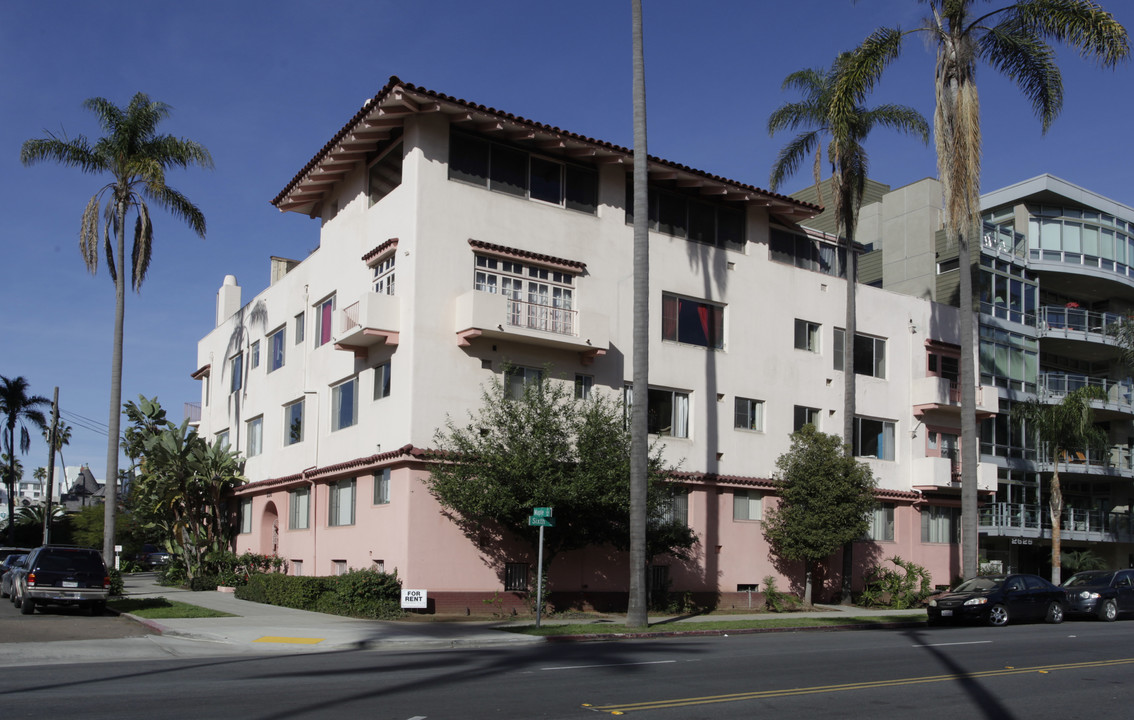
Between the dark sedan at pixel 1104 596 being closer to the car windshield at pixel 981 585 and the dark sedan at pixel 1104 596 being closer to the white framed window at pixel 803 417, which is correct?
the car windshield at pixel 981 585

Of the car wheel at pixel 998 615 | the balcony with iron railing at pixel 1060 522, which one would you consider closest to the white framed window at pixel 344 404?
the car wheel at pixel 998 615

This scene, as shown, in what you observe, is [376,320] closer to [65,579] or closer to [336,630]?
[336,630]

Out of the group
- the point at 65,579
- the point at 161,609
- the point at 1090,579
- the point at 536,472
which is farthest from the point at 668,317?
the point at 65,579

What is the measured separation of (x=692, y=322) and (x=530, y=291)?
6.00m

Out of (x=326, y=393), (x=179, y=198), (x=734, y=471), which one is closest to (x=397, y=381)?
(x=326, y=393)

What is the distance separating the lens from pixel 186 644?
61.4 feet

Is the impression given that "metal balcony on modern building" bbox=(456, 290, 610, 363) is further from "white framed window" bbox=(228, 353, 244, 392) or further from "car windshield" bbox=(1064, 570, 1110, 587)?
"white framed window" bbox=(228, 353, 244, 392)

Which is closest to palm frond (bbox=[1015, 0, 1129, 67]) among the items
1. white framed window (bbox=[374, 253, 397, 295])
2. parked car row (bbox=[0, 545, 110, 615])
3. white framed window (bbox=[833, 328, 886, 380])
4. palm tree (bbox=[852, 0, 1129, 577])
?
palm tree (bbox=[852, 0, 1129, 577])

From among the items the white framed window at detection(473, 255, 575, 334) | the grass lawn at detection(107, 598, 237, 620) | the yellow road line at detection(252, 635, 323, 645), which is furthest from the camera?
the white framed window at detection(473, 255, 575, 334)

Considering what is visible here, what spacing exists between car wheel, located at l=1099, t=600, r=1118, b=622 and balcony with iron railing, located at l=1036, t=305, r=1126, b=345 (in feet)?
58.3

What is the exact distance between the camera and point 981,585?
2553 cm

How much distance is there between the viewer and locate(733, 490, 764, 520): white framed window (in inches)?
1259

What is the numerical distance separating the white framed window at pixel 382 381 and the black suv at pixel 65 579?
789 centimetres

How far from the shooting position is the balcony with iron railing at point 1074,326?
43.2 m
